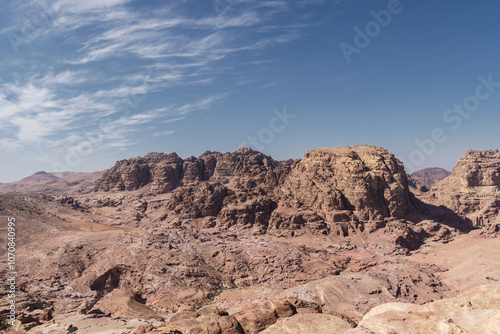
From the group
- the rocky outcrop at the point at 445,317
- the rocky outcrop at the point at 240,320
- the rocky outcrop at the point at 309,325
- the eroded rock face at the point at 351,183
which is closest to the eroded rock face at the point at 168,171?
the eroded rock face at the point at 351,183

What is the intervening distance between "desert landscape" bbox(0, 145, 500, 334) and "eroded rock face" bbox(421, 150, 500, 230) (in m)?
0.49

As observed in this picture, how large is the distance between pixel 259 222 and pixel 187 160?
82771 millimetres

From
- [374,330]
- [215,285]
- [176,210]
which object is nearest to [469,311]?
[374,330]

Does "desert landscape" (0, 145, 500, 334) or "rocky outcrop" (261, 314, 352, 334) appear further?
"desert landscape" (0, 145, 500, 334)

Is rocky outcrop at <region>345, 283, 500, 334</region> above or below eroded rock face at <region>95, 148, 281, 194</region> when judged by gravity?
below

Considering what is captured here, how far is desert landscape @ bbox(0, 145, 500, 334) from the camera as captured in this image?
21266 mm

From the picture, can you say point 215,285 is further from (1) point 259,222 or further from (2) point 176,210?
(2) point 176,210

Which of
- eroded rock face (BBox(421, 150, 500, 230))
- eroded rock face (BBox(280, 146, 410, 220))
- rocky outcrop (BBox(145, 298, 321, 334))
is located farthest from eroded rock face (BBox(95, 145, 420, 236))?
rocky outcrop (BBox(145, 298, 321, 334))

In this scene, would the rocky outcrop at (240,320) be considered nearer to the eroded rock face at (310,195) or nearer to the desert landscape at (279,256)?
the desert landscape at (279,256)

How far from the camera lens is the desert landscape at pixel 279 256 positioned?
21.3 m

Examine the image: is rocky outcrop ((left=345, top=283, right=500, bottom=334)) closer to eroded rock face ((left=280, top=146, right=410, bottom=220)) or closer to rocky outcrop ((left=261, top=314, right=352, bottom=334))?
rocky outcrop ((left=261, top=314, right=352, bottom=334))

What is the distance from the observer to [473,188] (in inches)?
4163

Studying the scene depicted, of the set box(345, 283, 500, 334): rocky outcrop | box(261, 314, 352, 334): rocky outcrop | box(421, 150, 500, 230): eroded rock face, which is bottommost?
box(261, 314, 352, 334): rocky outcrop

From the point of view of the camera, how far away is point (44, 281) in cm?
4631
